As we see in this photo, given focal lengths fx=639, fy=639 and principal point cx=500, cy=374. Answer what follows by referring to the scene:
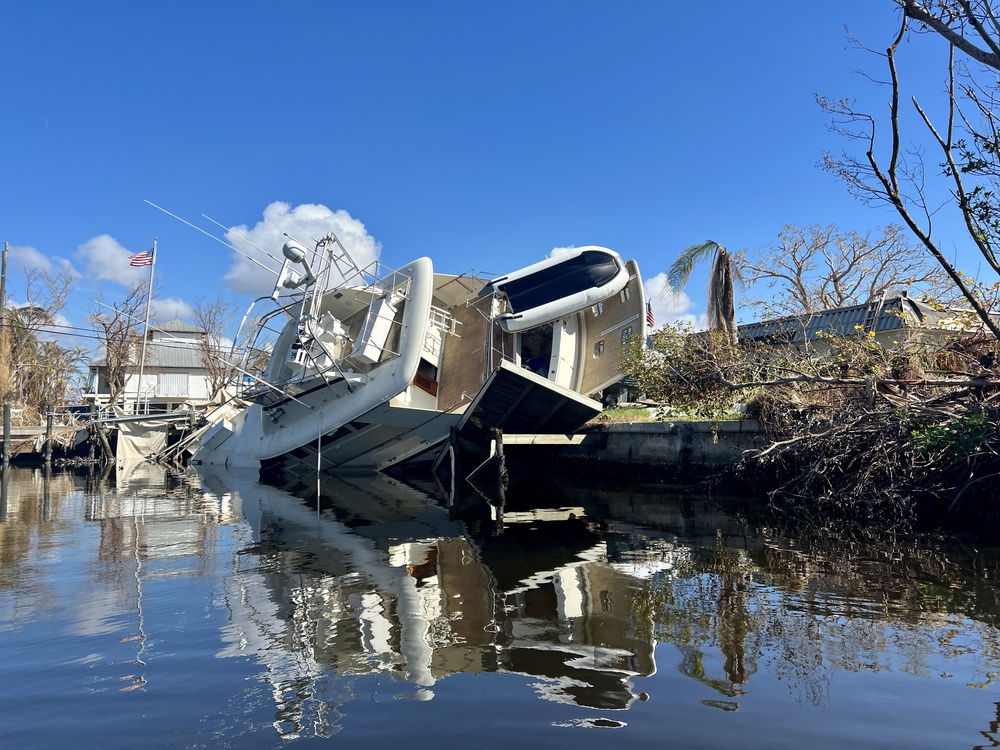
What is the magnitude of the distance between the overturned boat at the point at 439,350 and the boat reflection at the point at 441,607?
6278 mm

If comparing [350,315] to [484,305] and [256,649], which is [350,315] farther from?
[256,649]

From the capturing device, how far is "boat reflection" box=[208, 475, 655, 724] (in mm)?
4281

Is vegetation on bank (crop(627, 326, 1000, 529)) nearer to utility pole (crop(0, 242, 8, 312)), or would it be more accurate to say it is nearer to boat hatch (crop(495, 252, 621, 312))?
boat hatch (crop(495, 252, 621, 312))

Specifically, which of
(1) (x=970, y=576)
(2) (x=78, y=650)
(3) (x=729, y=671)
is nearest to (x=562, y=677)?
(3) (x=729, y=671)

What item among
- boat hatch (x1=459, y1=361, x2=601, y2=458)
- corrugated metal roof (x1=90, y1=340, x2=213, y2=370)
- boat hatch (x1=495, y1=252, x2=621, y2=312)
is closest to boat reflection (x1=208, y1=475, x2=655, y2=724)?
boat hatch (x1=459, y1=361, x2=601, y2=458)

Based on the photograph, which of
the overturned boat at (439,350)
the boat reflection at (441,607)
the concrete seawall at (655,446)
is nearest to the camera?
the boat reflection at (441,607)

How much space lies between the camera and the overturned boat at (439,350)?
1661cm

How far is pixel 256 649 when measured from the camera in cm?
478

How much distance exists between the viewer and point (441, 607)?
5824mm

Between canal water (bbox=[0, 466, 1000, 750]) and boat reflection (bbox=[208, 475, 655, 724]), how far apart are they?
31 mm

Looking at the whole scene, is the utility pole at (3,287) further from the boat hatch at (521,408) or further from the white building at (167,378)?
the boat hatch at (521,408)

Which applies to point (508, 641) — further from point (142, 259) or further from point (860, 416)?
point (142, 259)

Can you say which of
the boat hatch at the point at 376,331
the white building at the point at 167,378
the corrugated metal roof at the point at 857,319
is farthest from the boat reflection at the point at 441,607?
the white building at the point at 167,378

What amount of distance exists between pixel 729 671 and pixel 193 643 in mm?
3946
